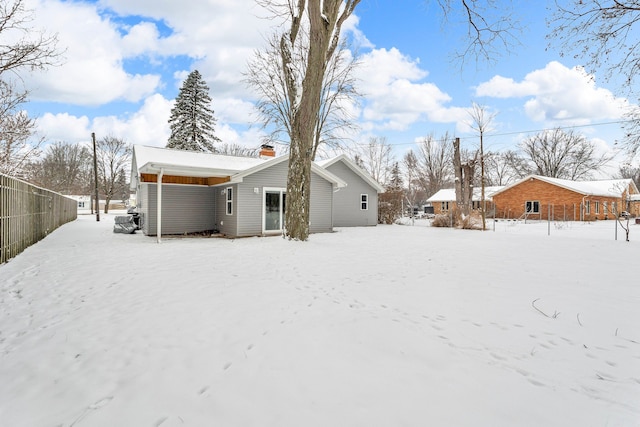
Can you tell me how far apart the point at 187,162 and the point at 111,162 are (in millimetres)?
32007

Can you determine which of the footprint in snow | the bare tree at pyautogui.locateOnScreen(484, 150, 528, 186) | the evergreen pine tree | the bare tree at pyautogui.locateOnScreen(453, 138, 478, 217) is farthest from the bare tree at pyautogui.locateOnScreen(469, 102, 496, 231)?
the bare tree at pyautogui.locateOnScreen(484, 150, 528, 186)

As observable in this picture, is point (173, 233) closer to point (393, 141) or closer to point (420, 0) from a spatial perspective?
point (420, 0)

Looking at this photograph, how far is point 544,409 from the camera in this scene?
2027mm

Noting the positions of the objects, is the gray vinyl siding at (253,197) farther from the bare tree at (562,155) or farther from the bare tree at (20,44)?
the bare tree at (562,155)

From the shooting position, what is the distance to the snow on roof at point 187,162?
1070cm

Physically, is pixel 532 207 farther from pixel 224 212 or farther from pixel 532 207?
pixel 224 212

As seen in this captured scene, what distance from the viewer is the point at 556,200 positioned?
86.6 feet

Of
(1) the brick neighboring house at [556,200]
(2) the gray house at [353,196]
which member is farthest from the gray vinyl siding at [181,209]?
(1) the brick neighboring house at [556,200]

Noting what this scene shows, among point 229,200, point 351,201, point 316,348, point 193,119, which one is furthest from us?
point 193,119

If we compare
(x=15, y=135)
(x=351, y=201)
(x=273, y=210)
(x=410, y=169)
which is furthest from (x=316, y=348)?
(x=410, y=169)

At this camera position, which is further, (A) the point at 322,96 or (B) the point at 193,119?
(B) the point at 193,119

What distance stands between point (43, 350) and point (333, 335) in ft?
8.97

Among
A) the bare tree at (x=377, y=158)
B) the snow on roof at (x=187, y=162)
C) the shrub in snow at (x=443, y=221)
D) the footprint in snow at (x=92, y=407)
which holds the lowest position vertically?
the footprint in snow at (x=92, y=407)

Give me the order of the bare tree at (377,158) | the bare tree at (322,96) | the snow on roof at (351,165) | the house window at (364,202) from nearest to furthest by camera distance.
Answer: the snow on roof at (351,165) → the house window at (364,202) → the bare tree at (322,96) → the bare tree at (377,158)
